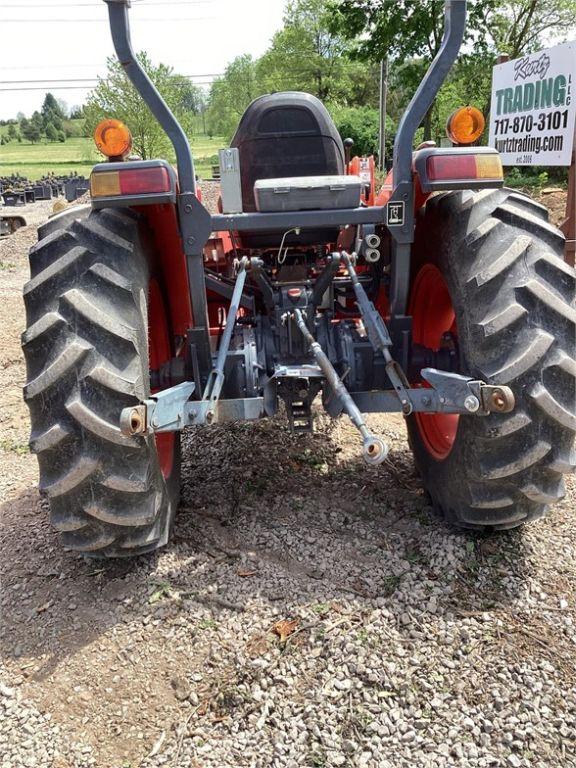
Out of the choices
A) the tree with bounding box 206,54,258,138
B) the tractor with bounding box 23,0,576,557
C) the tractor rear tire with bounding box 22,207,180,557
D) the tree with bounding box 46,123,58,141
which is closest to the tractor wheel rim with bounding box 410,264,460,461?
the tractor with bounding box 23,0,576,557

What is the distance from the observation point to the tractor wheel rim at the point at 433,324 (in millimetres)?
3451

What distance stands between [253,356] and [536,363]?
52.9 inches

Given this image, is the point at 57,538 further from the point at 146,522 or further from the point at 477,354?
the point at 477,354

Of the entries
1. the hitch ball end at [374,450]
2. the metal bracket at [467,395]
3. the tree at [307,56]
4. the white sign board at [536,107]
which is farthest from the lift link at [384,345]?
A: the tree at [307,56]

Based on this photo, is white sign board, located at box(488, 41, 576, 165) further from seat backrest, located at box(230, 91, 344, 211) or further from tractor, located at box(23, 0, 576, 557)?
tractor, located at box(23, 0, 576, 557)

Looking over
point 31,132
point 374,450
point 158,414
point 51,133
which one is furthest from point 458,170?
point 31,132

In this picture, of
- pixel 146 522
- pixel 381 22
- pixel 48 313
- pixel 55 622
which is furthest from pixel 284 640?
pixel 381 22

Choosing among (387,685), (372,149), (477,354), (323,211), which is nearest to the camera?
(387,685)

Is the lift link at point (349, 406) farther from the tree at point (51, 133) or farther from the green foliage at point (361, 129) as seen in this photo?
the tree at point (51, 133)

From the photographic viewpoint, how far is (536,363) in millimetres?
2602

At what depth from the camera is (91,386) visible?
100 inches

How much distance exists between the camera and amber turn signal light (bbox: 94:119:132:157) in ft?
9.62

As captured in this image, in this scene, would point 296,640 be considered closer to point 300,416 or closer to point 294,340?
point 300,416

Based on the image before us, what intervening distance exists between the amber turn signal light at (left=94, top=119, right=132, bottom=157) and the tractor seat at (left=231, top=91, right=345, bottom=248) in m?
1.09
